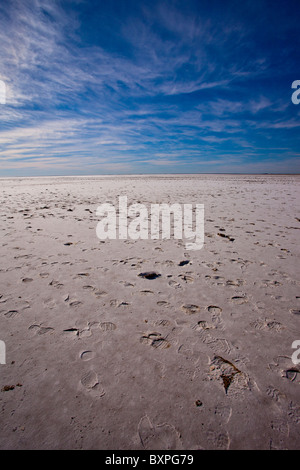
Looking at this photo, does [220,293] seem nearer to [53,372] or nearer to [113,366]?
[113,366]

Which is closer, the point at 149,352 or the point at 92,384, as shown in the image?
the point at 92,384

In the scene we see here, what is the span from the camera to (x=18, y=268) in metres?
4.05

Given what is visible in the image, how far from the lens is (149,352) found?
2275 mm

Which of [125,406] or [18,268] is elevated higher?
[18,268]

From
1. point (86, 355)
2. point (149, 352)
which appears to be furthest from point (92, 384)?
point (149, 352)

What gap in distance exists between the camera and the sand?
1.61 meters

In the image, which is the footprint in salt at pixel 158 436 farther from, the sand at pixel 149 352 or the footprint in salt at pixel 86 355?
the footprint in salt at pixel 86 355

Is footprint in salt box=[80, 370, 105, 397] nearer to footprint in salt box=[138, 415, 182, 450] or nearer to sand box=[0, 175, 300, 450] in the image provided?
sand box=[0, 175, 300, 450]

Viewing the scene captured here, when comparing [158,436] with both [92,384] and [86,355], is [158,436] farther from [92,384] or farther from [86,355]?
[86,355]

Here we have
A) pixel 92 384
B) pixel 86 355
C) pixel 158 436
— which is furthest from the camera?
pixel 86 355

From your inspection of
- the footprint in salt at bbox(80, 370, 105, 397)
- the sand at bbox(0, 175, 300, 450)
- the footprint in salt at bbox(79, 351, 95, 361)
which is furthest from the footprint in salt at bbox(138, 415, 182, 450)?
the footprint in salt at bbox(79, 351, 95, 361)

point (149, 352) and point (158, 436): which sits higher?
point (149, 352)
